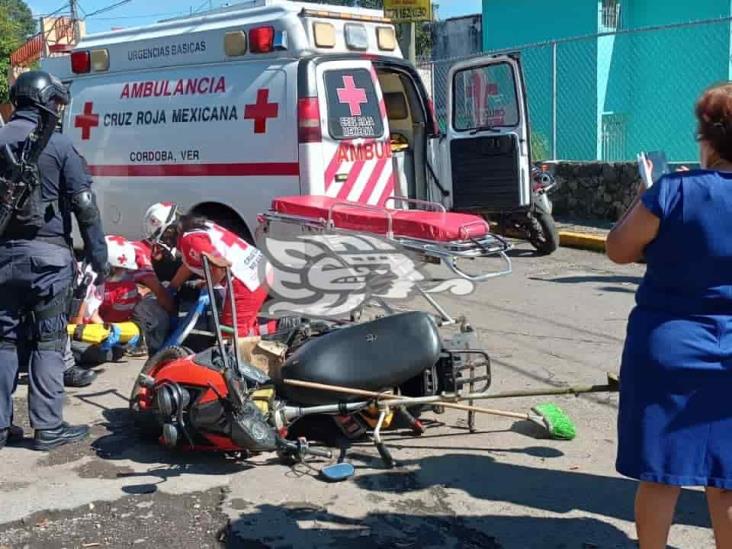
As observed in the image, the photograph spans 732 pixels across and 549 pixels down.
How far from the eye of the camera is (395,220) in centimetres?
544

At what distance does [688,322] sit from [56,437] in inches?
129

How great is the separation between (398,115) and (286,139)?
1.68m

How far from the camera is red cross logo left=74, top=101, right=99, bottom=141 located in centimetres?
851

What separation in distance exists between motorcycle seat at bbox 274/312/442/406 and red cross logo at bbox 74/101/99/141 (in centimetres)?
502

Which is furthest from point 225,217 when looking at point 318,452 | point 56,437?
point 318,452

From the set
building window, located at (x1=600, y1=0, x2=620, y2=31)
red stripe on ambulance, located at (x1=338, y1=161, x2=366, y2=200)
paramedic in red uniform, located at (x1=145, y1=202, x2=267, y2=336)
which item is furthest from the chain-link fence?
paramedic in red uniform, located at (x1=145, y1=202, x2=267, y2=336)

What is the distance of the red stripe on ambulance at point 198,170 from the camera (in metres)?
7.07

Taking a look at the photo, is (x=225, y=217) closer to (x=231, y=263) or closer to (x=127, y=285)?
(x=127, y=285)

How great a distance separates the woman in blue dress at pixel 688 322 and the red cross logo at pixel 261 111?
15.4 ft

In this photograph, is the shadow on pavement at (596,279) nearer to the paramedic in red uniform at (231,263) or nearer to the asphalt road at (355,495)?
the asphalt road at (355,495)

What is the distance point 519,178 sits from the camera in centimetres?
847

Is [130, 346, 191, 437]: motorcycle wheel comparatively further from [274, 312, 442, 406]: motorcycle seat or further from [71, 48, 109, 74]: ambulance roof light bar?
[71, 48, 109, 74]: ambulance roof light bar

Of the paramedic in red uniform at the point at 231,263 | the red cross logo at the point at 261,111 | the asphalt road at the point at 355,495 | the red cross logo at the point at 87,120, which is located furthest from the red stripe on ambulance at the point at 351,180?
the red cross logo at the point at 87,120

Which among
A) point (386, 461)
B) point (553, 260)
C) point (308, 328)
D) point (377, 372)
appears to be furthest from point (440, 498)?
point (553, 260)
